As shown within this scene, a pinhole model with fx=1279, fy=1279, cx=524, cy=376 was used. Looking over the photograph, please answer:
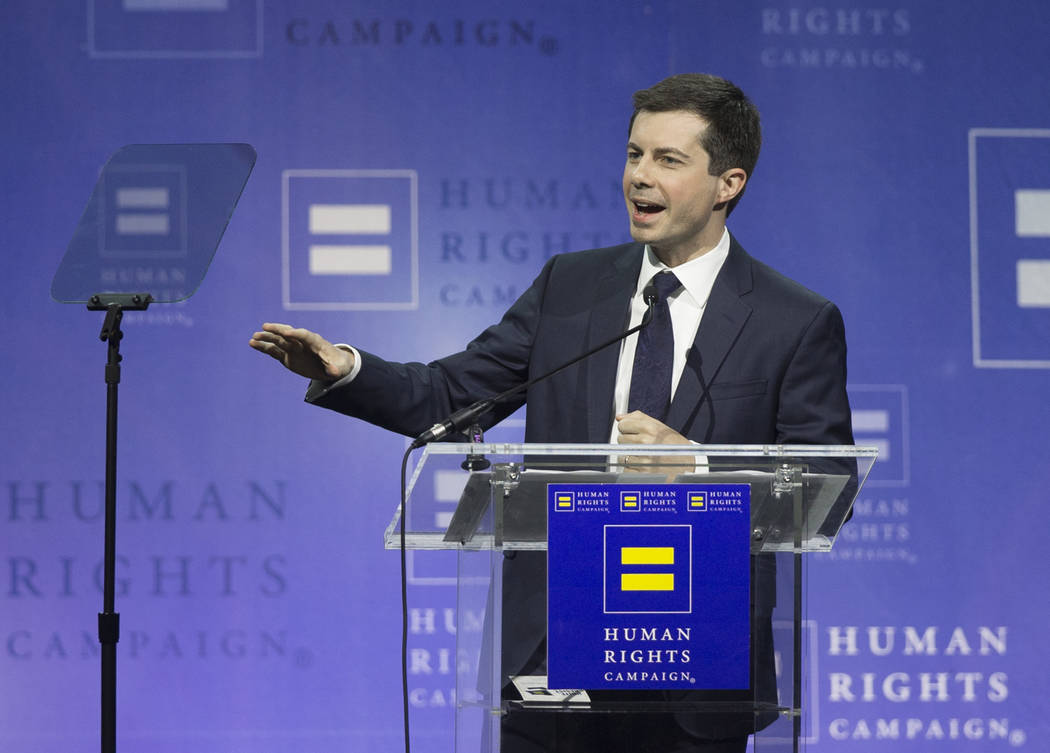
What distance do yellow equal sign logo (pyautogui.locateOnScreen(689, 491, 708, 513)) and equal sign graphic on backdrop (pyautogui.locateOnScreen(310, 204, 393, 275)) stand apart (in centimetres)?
220

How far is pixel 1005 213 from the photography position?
3.63 metres

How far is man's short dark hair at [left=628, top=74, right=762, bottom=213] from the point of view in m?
2.33

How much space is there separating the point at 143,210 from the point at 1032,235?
95.4 inches

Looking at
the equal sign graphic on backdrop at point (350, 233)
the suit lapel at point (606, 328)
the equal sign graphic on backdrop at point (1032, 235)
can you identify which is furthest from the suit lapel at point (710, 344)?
the equal sign graphic on backdrop at point (1032, 235)

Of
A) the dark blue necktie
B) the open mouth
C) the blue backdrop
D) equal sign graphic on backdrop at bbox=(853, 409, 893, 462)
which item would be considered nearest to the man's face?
the open mouth

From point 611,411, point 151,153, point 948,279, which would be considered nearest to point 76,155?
point 151,153

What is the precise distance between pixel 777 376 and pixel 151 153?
1.43 m

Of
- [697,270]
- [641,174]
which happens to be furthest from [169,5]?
[697,270]

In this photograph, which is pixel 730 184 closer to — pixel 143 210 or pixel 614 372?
pixel 614 372

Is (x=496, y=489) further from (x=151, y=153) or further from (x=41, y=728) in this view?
(x=41, y=728)

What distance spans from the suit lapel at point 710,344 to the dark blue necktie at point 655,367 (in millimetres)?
27

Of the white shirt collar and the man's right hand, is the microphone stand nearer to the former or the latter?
the man's right hand

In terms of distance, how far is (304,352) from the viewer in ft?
6.61

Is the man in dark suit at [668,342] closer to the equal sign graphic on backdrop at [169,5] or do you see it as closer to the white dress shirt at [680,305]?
the white dress shirt at [680,305]
